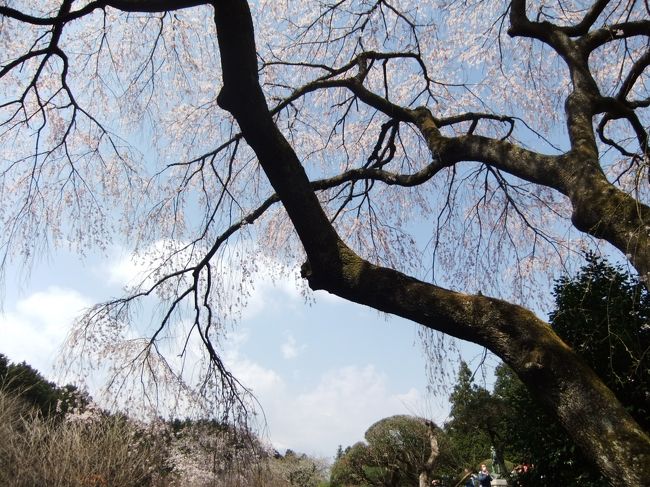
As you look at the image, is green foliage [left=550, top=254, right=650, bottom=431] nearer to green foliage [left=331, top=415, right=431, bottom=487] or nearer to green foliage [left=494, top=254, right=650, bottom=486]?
green foliage [left=494, top=254, right=650, bottom=486]

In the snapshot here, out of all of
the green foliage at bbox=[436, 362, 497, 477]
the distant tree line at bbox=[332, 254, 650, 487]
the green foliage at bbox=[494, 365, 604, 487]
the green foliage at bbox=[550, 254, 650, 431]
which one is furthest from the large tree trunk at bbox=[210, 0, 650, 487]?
the green foliage at bbox=[436, 362, 497, 477]

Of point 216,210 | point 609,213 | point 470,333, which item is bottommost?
point 470,333

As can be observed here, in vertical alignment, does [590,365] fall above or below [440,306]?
above

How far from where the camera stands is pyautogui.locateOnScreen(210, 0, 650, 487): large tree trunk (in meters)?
2.10

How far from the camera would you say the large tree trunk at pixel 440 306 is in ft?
6.89

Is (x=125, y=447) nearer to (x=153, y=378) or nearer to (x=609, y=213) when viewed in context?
(x=153, y=378)

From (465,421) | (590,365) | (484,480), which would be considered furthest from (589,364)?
(465,421)

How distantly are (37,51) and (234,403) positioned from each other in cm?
305

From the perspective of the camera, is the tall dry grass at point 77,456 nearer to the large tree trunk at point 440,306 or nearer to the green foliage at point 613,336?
the large tree trunk at point 440,306

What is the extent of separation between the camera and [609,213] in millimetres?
2699

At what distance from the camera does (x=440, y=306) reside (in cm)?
273

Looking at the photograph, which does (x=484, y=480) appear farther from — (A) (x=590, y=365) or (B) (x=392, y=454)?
(A) (x=590, y=365)

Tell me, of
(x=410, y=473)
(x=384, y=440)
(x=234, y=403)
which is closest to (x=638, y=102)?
(x=234, y=403)

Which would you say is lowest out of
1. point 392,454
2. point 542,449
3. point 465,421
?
point 542,449
